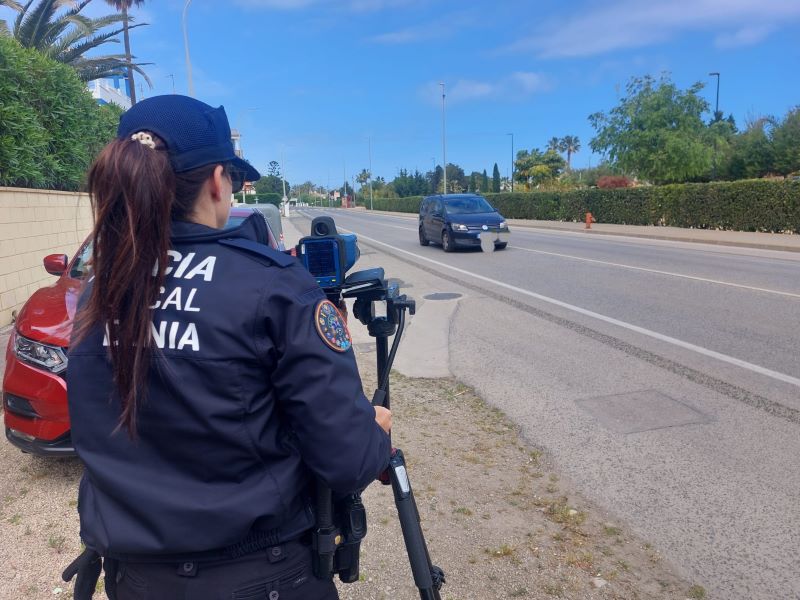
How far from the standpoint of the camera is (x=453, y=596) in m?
2.80

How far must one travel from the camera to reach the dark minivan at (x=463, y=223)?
17766 mm

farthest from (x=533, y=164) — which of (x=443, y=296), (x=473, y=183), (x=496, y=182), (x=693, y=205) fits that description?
(x=443, y=296)

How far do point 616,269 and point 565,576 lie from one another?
1099cm

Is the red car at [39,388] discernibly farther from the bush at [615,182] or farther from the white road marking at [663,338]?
the bush at [615,182]

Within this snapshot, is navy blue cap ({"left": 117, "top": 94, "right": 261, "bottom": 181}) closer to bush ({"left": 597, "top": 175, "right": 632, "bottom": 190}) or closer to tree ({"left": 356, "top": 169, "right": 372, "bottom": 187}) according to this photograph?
bush ({"left": 597, "top": 175, "right": 632, "bottom": 190})

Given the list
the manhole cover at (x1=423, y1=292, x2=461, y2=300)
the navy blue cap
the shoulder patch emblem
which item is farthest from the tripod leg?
the manhole cover at (x1=423, y1=292, x2=461, y2=300)

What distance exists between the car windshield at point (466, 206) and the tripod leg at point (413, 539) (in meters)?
17.2

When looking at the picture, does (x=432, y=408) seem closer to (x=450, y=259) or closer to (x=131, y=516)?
(x=131, y=516)

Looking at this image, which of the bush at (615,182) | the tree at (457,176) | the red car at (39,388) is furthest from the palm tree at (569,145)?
the red car at (39,388)

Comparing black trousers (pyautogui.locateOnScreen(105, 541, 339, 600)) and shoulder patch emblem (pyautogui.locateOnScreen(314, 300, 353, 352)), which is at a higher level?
shoulder patch emblem (pyautogui.locateOnScreen(314, 300, 353, 352))

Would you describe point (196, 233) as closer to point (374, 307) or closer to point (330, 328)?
point (330, 328)

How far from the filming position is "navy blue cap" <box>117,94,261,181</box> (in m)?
1.38

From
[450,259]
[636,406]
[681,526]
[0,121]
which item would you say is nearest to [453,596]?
[681,526]

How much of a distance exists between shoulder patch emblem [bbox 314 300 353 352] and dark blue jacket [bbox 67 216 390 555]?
0.01 metres
